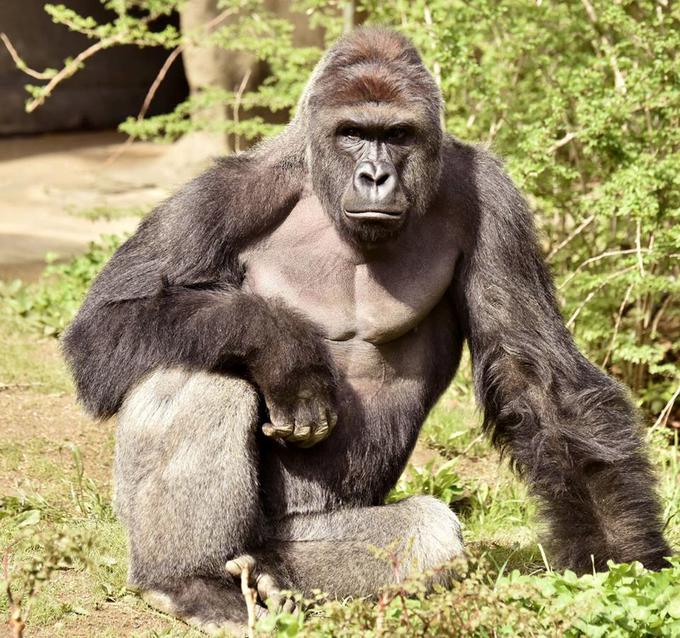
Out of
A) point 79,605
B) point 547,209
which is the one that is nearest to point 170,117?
point 547,209

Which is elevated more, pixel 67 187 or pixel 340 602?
pixel 340 602

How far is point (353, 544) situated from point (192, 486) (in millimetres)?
681

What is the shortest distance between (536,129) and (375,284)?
2650mm

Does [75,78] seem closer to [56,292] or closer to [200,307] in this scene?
[56,292]

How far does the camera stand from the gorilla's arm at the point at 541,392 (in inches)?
174

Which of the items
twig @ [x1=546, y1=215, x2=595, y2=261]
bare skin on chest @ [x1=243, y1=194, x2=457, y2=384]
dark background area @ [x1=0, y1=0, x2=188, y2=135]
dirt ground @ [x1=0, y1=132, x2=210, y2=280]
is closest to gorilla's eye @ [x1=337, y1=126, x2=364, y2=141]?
bare skin on chest @ [x1=243, y1=194, x2=457, y2=384]

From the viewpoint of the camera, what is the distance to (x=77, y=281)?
872cm

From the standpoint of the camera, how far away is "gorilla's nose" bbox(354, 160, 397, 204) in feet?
13.8

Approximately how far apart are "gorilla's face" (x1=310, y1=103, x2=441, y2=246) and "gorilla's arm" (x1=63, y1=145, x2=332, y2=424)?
25 centimetres

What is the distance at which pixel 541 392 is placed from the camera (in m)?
4.59

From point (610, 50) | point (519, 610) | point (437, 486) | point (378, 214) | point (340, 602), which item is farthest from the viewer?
point (610, 50)

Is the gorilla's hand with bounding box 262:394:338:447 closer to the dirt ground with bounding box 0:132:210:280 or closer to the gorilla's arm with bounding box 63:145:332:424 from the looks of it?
the gorilla's arm with bounding box 63:145:332:424

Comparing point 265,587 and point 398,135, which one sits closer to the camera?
point 265,587

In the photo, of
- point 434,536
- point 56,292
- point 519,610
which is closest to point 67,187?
point 56,292
